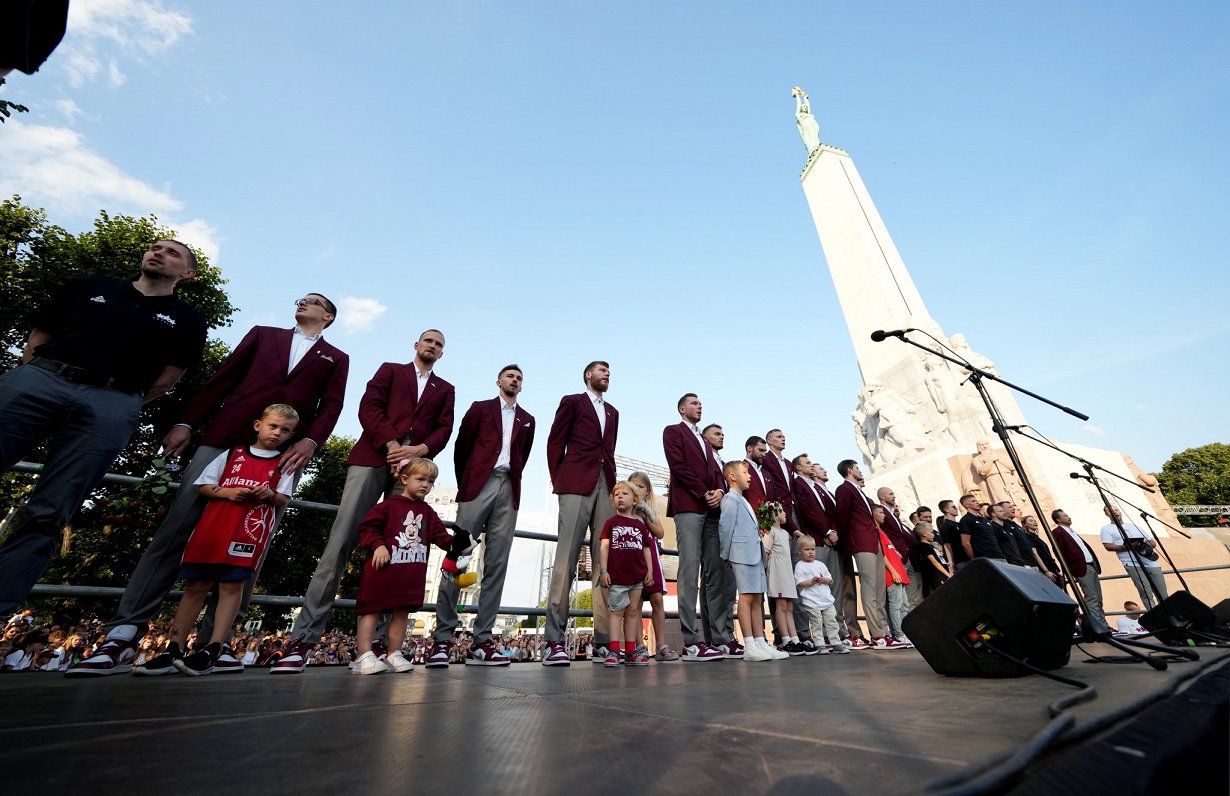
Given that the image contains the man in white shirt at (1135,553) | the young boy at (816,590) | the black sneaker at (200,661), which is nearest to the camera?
the black sneaker at (200,661)

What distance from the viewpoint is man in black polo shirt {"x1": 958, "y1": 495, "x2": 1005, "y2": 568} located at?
644 cm

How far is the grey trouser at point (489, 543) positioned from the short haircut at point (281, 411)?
1280 mm

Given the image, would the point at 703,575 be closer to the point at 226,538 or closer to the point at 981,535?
the point at 226,538

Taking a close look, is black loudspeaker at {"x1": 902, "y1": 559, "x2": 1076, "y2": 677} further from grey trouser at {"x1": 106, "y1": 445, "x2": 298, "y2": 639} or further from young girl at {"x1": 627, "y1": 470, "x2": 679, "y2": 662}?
grey trouser at {"x1": 106, "y1": 445, "x2": 298, "y2": 639}

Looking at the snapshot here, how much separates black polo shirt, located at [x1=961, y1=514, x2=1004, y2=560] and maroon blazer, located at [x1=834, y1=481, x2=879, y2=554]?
141 cm

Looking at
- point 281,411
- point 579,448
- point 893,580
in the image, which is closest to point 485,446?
point 579,448

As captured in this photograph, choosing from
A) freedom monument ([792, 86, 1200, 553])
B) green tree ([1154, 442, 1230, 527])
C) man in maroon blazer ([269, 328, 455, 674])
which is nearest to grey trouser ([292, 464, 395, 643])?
man in maroon blazer ([269, 328, 455, 674])

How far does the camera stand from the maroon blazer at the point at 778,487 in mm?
5730

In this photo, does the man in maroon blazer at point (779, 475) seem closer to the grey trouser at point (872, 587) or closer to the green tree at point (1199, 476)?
the grey trouser at point (872, 587)

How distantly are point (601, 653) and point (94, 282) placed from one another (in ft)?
13.0

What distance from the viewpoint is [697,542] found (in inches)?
190

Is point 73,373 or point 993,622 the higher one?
point 73,373

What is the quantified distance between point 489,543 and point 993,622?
307 centimetres

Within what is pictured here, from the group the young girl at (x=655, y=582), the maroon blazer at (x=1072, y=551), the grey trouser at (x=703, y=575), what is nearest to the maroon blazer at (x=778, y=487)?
the grey trouser at (x=703, y=575)
